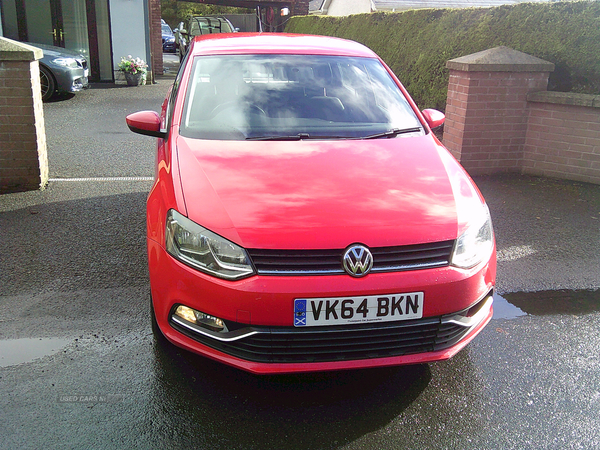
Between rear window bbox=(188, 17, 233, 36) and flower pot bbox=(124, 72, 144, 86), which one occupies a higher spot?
rear window bbox=(188, 17, 233, 36)

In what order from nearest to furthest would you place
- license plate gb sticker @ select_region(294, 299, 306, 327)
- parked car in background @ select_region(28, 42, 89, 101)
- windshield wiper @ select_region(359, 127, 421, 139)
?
license plate gb sticker @ select_region(294, 299, 306, 327) < windshield wiper @ select_region(359, 127, 421, 139) < parked car in background @ select_region(28, 42, 89, 101)

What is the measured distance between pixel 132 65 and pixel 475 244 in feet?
48.8

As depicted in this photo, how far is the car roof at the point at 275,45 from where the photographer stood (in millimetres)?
4125

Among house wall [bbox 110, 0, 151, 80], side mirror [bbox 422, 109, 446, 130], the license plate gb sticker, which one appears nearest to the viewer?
the license plate gb sticker

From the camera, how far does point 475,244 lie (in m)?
2.73

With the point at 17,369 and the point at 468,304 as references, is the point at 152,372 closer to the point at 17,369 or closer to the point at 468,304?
the point at 17,369

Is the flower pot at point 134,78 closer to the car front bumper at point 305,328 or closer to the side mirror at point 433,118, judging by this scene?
the side mirror at point 433,118

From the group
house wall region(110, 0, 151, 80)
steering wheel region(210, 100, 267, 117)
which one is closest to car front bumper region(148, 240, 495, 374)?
steering wheel region(210, 100, 267, 117)

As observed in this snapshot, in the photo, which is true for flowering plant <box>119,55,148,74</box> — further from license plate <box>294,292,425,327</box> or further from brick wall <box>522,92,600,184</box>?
license plate <box>294,292,425,327</box>

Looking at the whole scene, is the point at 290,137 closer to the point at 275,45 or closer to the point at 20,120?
the point at 275,45

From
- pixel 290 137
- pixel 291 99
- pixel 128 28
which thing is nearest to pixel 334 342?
pixel 290 137

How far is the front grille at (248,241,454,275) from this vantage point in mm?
2475

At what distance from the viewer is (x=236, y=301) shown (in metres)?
2.44

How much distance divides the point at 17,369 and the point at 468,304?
7.33 ft
